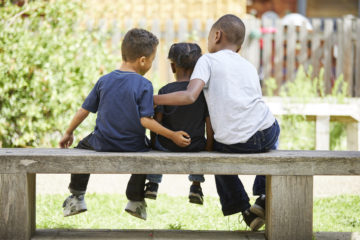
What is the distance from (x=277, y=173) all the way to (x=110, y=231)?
110cm

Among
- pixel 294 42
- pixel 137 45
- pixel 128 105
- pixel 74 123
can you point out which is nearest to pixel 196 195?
pixel 128 105

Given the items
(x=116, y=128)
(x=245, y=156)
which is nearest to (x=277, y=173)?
(x=245, y=156)

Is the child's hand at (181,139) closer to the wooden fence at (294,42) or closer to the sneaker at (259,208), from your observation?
the sneaker at (259,208)

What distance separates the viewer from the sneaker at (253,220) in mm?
3451

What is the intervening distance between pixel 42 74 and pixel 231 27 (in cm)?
342

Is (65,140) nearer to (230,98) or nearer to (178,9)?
(230,98)

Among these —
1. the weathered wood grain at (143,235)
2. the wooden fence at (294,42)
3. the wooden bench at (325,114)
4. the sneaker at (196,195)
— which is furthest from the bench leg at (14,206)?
the wooden fence at (294,42)

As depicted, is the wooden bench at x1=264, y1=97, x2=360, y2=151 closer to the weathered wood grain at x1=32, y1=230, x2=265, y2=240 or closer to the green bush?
the green bush

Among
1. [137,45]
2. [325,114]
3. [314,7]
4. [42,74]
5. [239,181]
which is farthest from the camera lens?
[314,7]

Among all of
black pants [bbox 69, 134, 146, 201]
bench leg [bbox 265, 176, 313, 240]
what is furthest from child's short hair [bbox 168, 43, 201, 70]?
bench leg [bbox 265, 176, 313, 240]

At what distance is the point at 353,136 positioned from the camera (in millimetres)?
6367

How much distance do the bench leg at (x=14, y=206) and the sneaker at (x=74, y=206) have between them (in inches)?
13.7

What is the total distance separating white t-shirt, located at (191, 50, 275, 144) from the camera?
3152mm

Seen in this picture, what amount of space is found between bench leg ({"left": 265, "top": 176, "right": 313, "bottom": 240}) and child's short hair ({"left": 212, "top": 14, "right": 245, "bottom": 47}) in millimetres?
856
